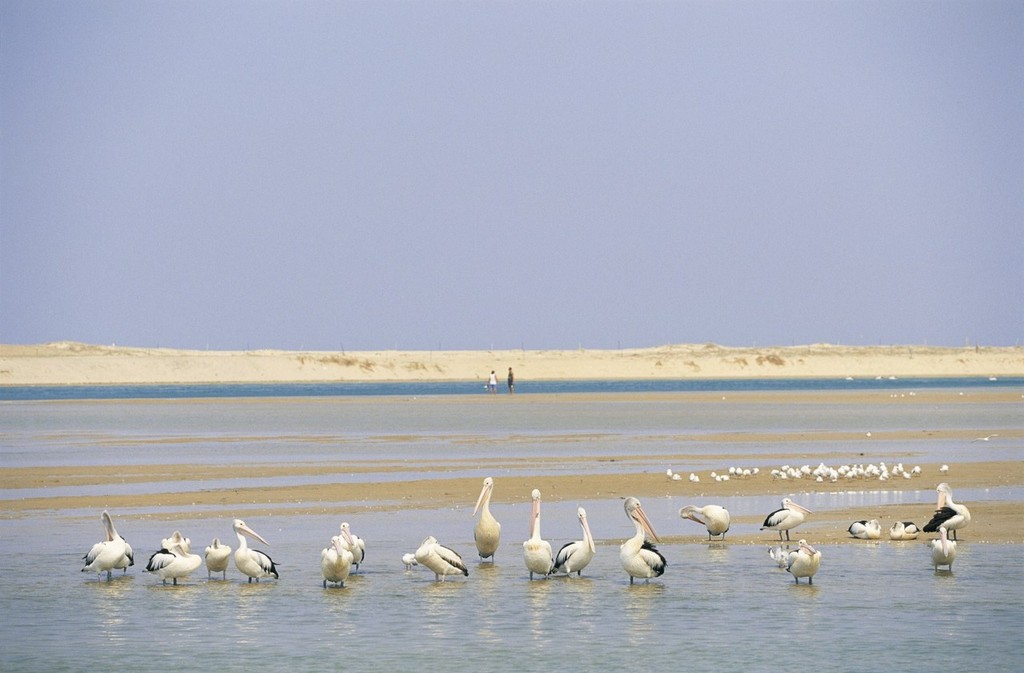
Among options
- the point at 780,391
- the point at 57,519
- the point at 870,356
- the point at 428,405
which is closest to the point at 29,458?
the point at 57,519

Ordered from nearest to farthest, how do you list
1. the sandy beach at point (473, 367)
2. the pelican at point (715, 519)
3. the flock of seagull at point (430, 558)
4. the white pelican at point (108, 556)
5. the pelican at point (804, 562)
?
the pelican at point (804, 562), the flock of seagull at point (430, 558), the white pelican at point (108, 556), the pelican at point (715, 519), the sandy beach at point (473, 367)

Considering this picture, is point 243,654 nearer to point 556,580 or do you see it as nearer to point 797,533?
point 556,580

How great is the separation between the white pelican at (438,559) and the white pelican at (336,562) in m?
0.74

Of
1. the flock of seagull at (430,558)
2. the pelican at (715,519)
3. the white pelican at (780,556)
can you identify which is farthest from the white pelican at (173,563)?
the white pelican at (780,556)

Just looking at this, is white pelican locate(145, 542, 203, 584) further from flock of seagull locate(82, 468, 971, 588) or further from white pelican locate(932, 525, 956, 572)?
white pelican locate(932, 525, 956, 572)

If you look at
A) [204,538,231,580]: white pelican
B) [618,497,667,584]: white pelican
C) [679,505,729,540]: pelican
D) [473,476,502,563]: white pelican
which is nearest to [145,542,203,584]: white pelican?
[204,538,231,580]: white pelican

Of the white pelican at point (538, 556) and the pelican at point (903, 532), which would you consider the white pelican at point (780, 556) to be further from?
the white pelican at point (538, 556)

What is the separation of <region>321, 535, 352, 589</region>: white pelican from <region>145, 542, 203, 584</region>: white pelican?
137 centimetres

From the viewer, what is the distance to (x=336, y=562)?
14055mm

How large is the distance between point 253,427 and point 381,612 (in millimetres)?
29287

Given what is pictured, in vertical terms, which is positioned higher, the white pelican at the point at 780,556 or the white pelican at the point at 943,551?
the white pelican at the point at 943,551

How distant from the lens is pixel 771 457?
93.6 feet

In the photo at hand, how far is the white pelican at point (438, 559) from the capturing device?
1451 cm

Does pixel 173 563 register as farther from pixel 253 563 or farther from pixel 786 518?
pixel 786 518
